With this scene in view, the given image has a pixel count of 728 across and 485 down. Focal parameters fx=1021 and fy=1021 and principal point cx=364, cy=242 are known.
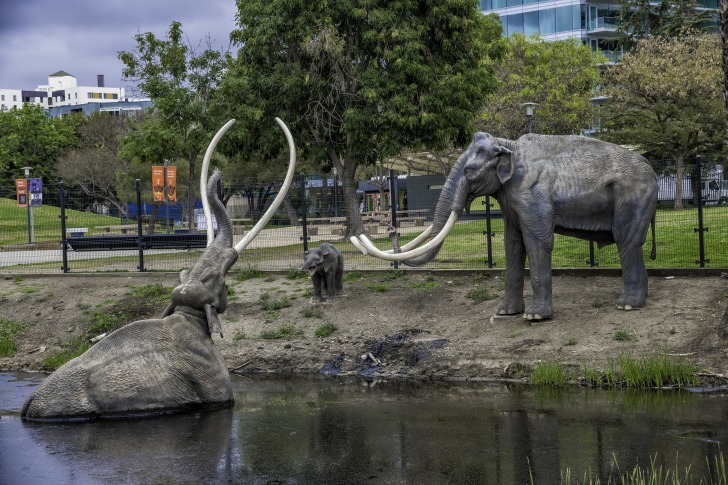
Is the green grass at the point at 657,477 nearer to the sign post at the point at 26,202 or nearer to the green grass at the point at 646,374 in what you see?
the green grass at the point at 646,374

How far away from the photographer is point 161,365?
1090 cm

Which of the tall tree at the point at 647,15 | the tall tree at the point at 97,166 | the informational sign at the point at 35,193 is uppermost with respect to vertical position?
the tall tree at the point at 647,15

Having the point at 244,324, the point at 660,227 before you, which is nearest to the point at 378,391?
the point at 244,324

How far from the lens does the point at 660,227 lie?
20.6 m

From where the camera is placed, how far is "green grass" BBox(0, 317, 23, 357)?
16594 millimetres

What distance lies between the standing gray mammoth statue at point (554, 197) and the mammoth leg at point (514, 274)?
0.43 meters

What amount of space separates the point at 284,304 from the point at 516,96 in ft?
93.2

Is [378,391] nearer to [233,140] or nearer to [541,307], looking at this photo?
→ [541,307]

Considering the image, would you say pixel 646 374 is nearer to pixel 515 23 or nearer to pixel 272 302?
pixel 272 302

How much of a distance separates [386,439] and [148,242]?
44.7ft

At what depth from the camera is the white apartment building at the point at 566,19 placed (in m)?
69.5

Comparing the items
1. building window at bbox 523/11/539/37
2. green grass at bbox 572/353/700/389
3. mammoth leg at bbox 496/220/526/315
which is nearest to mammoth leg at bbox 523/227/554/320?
mammoth leg at bbox 496/220/526/315

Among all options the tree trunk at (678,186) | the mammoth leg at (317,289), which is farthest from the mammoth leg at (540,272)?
the tree trunk at (678,186)

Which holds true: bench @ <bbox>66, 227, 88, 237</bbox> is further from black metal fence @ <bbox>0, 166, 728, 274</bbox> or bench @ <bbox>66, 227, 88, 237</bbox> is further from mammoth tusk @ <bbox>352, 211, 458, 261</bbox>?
mammoth tusk @ <bbox>352, 211, 458, 261</bbox>
